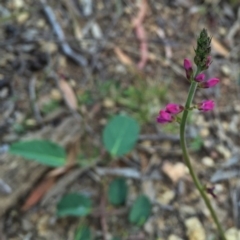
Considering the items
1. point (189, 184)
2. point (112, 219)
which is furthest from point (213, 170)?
point (112, 219)

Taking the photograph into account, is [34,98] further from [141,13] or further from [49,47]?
[141,13]

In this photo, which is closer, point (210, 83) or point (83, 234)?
point (210, 83)

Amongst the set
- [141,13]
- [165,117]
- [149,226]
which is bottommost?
[149,226]

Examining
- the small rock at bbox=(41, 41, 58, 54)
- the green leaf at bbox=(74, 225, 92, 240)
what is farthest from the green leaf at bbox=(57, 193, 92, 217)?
the small rock at bbox=(41, 41, 58, 54)

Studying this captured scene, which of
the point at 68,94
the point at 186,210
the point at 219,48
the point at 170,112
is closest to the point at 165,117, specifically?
the point at 170,112

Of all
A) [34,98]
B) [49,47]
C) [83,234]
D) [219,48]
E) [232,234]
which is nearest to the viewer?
[83,234]

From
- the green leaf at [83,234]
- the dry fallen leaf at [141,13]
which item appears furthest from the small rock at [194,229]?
the dry fallen leaf at [141,13]

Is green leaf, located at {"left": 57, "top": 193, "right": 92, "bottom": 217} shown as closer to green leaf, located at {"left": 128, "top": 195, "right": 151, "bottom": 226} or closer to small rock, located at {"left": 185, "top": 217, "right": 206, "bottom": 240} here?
green leaf, located at {"left": 128, "top": 195, "right": 151, "bottom": 226}
